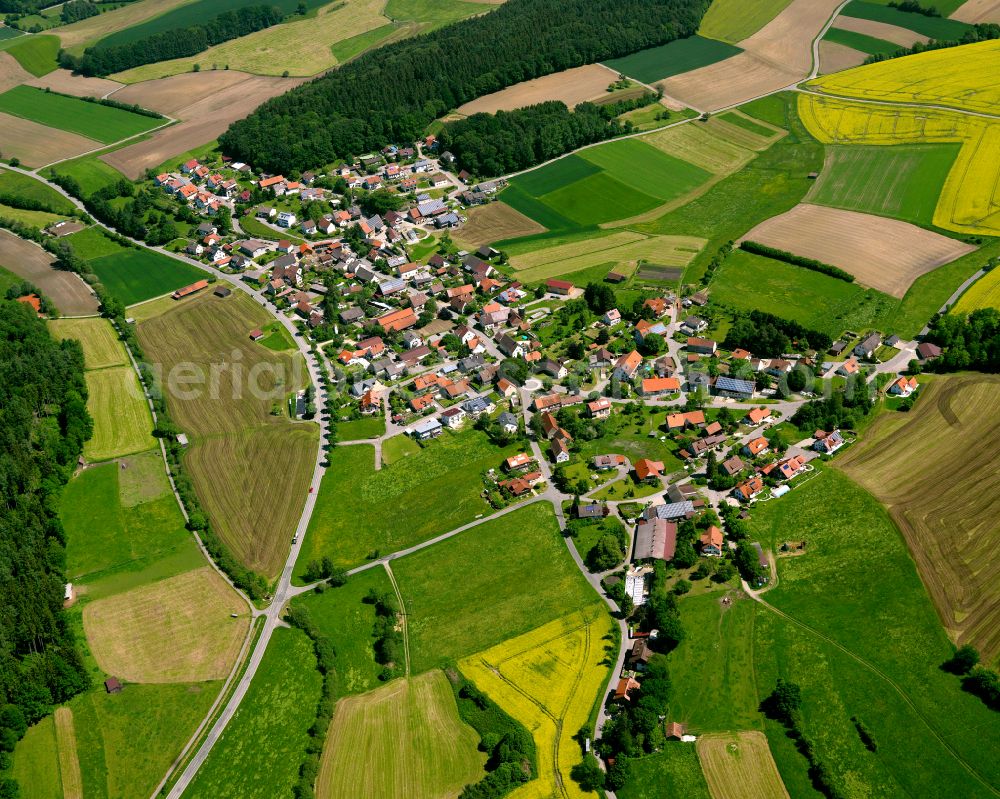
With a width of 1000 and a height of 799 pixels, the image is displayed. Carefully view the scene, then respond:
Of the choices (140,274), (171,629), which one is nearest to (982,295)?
(171,629)

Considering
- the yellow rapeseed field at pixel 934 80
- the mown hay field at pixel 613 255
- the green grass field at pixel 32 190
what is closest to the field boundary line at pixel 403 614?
the mown hay field at pixel 613 255

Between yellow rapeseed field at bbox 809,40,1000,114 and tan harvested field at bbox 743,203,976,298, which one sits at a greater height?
yellow rapeseed field at bbox 809,40,1000,114

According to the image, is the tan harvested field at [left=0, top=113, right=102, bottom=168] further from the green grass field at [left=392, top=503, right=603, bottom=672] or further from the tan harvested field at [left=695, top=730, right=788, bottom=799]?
the tan harvested field at [left=695, top=730, right=788, bottom=799]

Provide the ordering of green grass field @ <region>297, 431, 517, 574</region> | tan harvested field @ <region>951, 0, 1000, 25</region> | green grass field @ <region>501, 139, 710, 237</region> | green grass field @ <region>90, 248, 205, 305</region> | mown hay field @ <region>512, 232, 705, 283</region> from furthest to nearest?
tan harvested field @ <region>951, 0, 1000, 25</region>
green grass field @ <region>501, 139, 710, 237</region>
green grass field @ <region>90, 248, 205, 305</region>
mown hay field @ <region>512, 232, 705, 283</region>
green grass field @ <region>297, 431, 517, 574</region>

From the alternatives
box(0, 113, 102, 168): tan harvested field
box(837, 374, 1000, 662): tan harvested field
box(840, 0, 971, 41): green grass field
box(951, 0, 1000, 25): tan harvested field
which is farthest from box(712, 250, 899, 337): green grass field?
box(0, 113, 102, 168): tan harvested field

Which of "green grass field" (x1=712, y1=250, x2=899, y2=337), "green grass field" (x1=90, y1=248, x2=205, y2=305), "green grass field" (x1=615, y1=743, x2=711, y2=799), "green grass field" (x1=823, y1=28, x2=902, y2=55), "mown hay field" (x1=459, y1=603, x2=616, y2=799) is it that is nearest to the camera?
"green grass field" (x1=615, y1=743, x2=711, y2=799)

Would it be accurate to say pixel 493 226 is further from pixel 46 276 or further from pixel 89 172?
pixel 89 172

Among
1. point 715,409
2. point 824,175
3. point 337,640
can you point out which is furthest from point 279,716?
point 824,175
